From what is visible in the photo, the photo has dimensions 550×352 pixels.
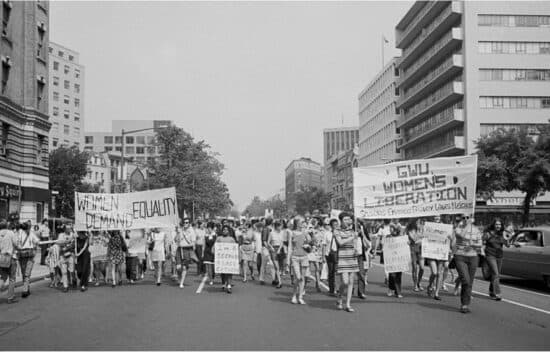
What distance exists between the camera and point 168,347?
7594 millimetres

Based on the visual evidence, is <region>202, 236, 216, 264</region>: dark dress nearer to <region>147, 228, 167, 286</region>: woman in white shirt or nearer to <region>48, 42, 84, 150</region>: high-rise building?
<region>147, 228, 167, 286</region>: woman in white shirt

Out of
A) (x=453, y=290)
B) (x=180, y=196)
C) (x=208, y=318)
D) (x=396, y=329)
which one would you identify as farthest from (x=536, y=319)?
(x=180, y=196)

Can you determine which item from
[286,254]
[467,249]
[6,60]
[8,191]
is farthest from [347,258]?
[6,60]

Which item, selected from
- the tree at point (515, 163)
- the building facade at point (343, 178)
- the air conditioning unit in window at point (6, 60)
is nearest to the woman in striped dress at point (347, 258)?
the air conditioning unit in window at point (6, 60)

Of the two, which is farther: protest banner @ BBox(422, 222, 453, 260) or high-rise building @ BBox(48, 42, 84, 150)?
high-rise building @ BBox(48, 42, 84, 150)

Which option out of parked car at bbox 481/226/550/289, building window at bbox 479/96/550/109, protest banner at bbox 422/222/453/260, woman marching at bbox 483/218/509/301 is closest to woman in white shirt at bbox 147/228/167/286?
protest banner at bbox 422/222/453/260

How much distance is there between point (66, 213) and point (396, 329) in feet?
228

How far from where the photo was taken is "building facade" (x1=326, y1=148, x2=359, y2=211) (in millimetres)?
106688

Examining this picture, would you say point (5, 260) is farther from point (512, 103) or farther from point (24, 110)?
point (512, 103)

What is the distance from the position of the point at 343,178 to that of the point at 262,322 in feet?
356

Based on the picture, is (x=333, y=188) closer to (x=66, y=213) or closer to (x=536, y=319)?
(x=66, y=213)

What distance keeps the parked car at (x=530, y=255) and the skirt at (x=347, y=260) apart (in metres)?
6.12

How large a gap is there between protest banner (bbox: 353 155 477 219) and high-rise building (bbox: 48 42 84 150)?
285 feet

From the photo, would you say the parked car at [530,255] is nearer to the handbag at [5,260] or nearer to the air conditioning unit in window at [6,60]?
the handbag at [5,260]
